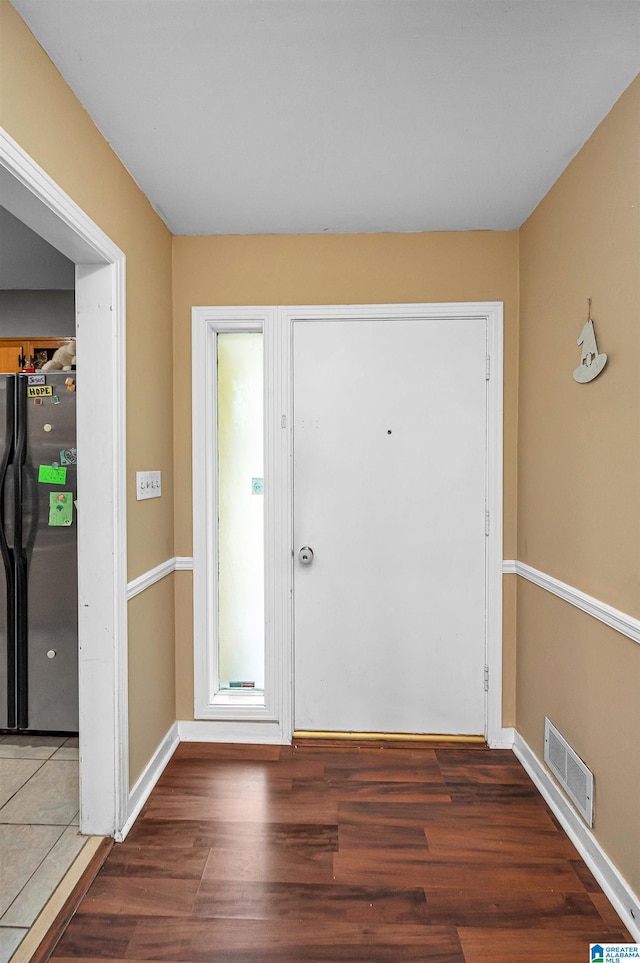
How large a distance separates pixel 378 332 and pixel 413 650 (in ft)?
4.93

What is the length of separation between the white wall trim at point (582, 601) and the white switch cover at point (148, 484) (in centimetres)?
162

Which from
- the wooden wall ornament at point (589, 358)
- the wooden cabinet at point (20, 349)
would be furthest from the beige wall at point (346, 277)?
the wooden cabinet at point (20, 349)

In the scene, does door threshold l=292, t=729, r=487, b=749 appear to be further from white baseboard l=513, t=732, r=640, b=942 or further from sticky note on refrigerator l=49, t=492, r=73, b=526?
sticky note on refrigerator l=49, t=492, r=73, b=526

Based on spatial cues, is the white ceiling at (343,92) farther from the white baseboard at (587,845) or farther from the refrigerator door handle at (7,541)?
the white baseboard at (587,845)

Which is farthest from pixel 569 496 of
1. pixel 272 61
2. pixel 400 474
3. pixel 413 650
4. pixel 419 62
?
pixel 272 61

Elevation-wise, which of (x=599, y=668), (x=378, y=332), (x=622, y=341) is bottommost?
(x=599, y=668)

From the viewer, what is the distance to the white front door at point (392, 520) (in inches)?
98.9

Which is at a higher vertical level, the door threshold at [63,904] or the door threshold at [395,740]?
the door threshold at [395,740]

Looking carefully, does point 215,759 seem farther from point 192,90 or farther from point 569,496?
point 192,90

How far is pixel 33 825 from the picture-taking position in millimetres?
1979

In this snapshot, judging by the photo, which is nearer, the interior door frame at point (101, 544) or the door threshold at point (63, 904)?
the door threshold at point (63, 904)

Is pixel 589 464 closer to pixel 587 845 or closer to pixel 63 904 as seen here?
pixel 587 845

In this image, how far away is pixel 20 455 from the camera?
2.53m
